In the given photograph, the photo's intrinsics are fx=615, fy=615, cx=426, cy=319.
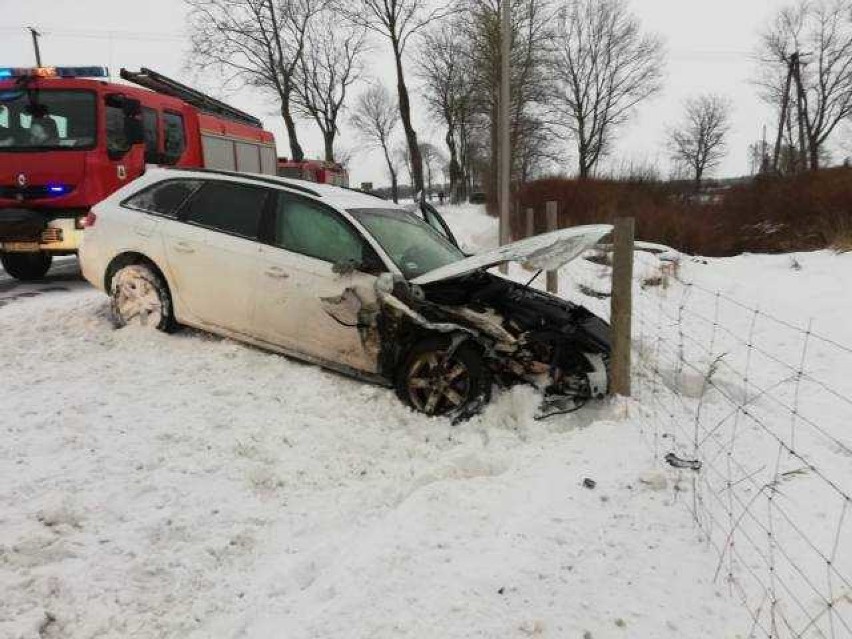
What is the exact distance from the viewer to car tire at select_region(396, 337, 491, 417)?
4.40m

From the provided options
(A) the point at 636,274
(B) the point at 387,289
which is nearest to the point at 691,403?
(B) the point at 387,289

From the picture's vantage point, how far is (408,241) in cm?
538

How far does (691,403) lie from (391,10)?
1089 inches

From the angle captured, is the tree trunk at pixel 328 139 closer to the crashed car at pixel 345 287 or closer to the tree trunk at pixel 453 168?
the tree trunk at pixel 453 168

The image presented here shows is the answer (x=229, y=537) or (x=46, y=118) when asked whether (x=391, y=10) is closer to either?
(x=46, y=118)

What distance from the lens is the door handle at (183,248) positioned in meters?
5.38

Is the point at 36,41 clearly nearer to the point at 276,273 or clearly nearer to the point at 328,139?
the point at 328,139

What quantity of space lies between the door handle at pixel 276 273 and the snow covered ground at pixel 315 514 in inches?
28.9

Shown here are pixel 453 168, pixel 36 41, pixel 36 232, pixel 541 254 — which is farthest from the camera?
pixel 453 168

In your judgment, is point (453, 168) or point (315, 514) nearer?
point (315, 514)

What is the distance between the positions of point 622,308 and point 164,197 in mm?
4199

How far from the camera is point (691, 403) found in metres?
4.88

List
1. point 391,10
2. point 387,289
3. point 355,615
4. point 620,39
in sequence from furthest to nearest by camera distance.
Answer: point 620,39, point 391,10, point 387,289, point 355,615

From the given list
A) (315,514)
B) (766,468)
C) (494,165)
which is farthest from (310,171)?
(766,468)
